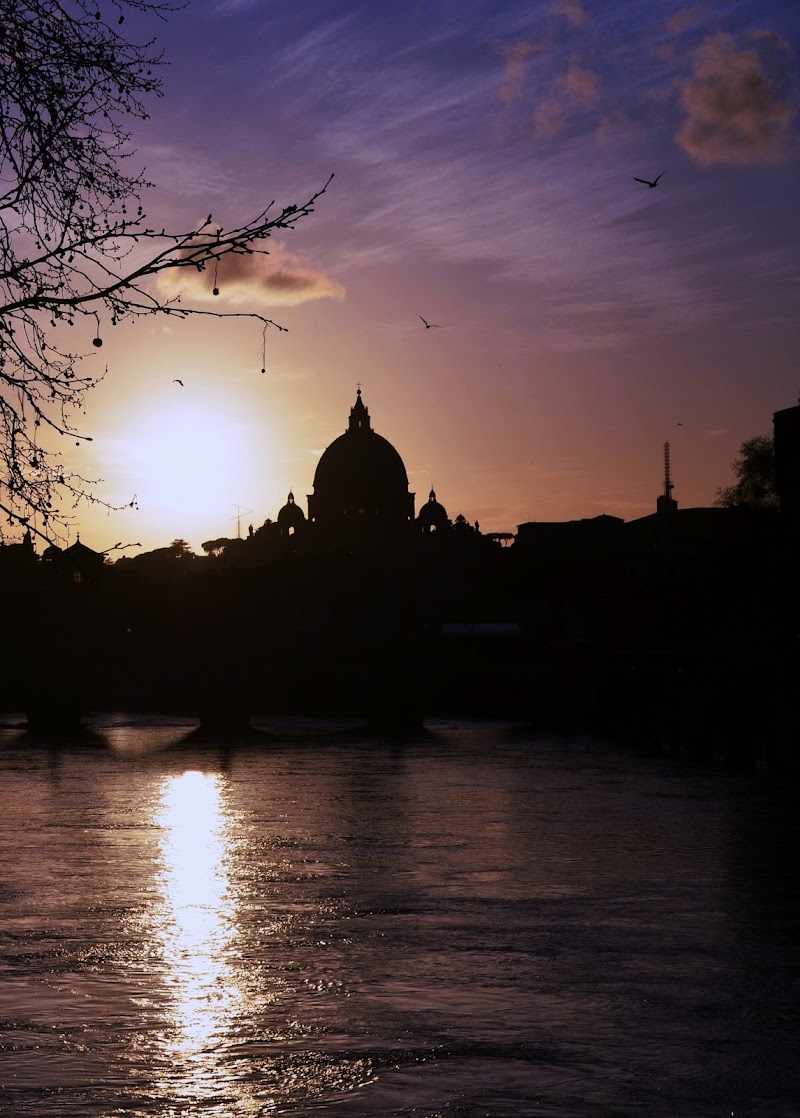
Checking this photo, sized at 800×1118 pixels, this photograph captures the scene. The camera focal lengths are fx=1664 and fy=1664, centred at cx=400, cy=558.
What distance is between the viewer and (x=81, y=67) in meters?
6.87

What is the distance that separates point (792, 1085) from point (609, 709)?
61438 mm

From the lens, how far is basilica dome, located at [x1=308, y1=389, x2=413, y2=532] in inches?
5492

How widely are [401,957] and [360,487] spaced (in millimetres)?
124263

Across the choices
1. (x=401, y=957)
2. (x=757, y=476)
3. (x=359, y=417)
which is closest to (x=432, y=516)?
(x=359, y=417)

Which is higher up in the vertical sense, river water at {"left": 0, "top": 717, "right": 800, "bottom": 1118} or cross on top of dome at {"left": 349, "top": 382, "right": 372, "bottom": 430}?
cross on top of dome at {"left": 349, "top": 382, "right": 372, "bottom": 430}

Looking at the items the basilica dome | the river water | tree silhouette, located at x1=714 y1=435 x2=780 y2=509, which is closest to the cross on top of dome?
the basilica dome

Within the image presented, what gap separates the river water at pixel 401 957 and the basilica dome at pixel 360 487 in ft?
333

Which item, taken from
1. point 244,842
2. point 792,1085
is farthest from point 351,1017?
point 244,842

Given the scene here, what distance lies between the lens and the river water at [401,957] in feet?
36.6

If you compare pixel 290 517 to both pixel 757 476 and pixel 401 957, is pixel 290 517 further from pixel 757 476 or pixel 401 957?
pixel 401 957

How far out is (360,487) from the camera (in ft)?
461

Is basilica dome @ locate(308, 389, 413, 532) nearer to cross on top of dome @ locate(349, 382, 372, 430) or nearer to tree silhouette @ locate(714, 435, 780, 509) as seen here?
cross on top of dome @ locate(349, 382, 372, 430)

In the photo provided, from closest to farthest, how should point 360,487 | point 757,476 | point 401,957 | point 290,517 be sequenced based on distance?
point 401,957
point 757,476
point 360,487
point 290,517

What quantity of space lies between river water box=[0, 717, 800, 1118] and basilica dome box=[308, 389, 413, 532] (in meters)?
102
